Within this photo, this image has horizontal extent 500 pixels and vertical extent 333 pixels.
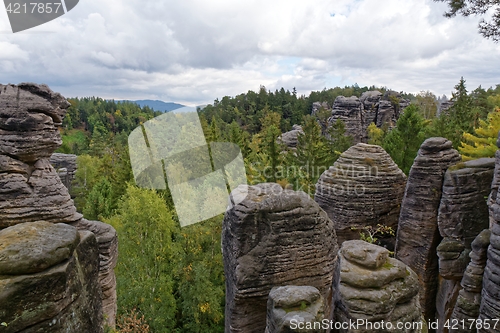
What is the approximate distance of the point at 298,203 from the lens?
8805 millimetres

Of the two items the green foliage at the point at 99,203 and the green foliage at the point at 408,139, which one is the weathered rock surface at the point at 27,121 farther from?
the green foliage at the point at 408,139

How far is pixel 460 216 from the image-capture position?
12758 mm

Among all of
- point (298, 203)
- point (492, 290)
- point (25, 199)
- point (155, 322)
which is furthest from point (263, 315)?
point (155, 322)

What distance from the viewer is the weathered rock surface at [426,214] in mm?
13984

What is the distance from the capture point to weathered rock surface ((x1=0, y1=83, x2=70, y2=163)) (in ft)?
28.1

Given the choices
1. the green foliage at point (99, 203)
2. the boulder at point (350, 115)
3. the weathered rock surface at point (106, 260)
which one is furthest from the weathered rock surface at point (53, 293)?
the boulder at point (350, 115)

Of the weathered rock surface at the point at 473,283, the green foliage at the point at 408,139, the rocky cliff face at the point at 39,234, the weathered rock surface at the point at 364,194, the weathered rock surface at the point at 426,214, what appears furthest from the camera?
the green foliage at the point at 408,139

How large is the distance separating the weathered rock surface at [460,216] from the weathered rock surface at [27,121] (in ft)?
48.0

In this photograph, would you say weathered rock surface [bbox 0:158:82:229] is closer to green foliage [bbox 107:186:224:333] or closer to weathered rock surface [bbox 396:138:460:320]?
green foliage [bbox 107:186:224:333]

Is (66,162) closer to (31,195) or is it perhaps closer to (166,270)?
(166,270)

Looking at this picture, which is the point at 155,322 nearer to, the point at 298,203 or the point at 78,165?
the point at 298,203

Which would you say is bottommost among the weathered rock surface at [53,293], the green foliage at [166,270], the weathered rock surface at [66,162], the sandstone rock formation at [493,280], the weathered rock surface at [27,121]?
the green foliage at [166,270]

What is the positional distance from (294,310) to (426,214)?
10.4 meters

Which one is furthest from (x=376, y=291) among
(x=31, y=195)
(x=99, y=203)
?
(x=99, y=203)
